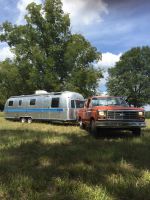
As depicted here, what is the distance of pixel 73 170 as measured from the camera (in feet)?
30.3

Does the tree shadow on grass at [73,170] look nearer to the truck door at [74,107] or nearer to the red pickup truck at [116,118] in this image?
the red pickup truck at [116,118]

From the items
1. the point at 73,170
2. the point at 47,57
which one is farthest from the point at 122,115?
the point at 47,57

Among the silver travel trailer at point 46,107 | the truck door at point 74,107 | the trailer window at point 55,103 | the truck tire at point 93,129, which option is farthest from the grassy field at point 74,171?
the trailer window at point 55,103

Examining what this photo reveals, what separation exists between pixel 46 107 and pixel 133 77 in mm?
42572

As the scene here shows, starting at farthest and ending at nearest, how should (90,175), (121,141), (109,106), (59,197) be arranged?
1. (109,106)
2. (121,141)
3. (90,175)
4. (59,197)

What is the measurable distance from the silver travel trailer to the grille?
9.80 metres

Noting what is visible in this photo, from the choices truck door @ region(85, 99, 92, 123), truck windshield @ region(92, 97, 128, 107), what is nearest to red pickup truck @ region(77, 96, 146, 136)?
truck door @ region(85, 99, 92, 123)

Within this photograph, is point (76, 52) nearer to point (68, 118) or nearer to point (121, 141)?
point (68, 118)

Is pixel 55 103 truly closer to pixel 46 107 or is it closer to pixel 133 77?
pixel 46 107

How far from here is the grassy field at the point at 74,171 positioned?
7422 millimetres

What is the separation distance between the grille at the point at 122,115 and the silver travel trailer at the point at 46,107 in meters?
9.80

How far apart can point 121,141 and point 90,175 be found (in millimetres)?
6401

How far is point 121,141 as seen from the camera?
14961 millimetres

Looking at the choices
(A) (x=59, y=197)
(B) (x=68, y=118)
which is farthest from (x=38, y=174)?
(B) (x=68, y=118)
